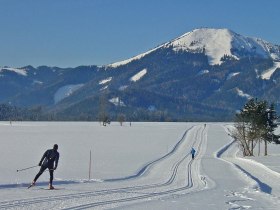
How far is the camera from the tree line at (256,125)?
2625 inches

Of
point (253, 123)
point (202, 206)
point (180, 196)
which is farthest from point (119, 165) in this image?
point (253, 123)

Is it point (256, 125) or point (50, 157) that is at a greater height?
point (256, 125)

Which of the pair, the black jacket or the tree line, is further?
the tree line

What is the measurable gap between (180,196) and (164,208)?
3472 millimetres

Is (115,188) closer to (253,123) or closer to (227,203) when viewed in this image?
(227,203)

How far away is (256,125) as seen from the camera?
6769 centimetres

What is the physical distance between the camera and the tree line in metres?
66.7

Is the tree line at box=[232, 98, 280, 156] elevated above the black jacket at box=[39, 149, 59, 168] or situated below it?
above

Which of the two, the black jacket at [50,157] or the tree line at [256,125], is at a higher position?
the tree line at [256,125]

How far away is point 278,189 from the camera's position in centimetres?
2667

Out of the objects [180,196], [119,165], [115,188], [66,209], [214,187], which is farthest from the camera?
[119,165]

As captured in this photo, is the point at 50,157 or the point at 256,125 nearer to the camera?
the point at 50,157

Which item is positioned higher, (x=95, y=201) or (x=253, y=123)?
(x=253, y=123)

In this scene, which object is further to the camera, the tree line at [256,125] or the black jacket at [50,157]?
the tree line at [256,125]
